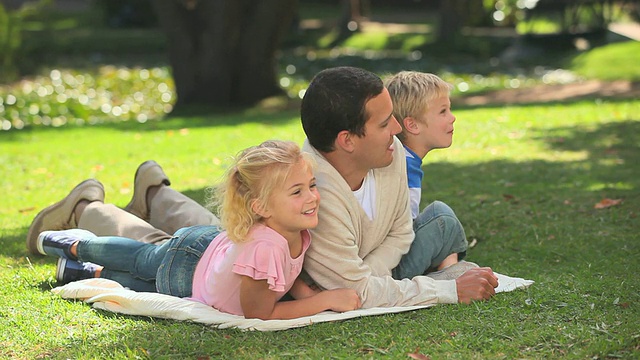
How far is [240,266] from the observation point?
3.78m

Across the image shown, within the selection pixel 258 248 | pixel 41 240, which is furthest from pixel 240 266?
pixel 41 240

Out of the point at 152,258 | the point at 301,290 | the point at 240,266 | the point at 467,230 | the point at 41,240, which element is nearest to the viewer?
the point at 240,266

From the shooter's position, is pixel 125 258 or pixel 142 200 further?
pixel 142 200

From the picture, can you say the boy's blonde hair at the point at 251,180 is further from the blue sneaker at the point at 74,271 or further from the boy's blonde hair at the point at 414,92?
the blue sneaker at the point at 74,271

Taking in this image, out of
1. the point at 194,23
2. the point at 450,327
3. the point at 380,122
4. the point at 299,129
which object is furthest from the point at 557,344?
the point at 194,23

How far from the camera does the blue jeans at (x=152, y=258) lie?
4.26 m

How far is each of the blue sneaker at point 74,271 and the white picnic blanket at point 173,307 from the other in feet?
0.54

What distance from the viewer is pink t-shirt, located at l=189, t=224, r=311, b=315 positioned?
12.4 feet

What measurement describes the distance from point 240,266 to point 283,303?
31 cm

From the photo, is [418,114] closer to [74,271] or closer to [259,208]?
[259,208]

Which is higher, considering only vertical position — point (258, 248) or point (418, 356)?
point (258, 248)

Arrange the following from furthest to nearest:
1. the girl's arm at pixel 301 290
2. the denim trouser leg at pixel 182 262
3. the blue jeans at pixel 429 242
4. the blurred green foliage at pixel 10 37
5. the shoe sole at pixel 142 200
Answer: the blurred green foliage at pixel 10 37
the shoe sole at pixel 142 200
the blue jeans at pixel 429 242
the denim trouser leg at pixel 182 262
the girl's arm at pixel 301 290

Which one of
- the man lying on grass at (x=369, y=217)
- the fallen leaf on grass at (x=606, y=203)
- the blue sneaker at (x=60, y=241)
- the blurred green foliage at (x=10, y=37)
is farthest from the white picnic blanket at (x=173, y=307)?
the blurred green foliage at (x=10, y=37)

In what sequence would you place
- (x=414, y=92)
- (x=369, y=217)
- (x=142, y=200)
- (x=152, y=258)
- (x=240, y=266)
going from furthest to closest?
(x=142, y=200), (x=414, y=92), (x=152, y=258), (x=369, y=217), (x=240, y=266)
